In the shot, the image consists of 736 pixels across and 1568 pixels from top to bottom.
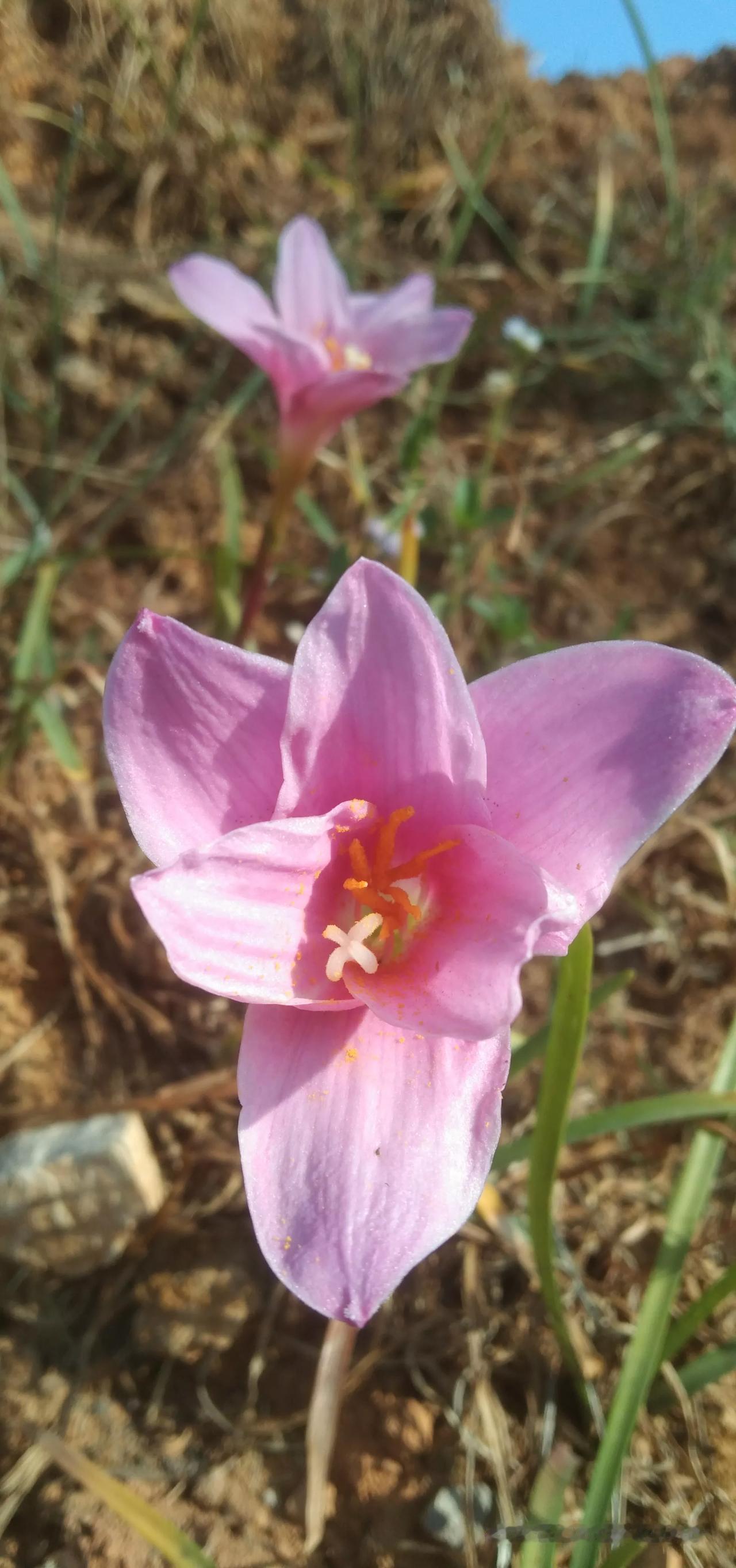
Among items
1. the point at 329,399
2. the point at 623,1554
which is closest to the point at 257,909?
the point at 623,1554

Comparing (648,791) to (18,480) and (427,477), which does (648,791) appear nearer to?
(427,477)

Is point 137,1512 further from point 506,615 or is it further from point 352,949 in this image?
point 506,615

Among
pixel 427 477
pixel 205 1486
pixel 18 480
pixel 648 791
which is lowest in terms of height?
pixel 205 1486

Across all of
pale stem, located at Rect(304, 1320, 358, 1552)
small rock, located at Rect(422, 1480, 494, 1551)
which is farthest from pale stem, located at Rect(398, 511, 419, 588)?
small rock, located at Rect(422, 1480, 494, 1551)

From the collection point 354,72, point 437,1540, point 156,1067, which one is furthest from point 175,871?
point 354,72

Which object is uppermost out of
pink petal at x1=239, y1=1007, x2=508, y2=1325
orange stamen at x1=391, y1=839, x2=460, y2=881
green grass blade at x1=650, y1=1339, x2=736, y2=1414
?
orange stamen at x1=391, y1=839, x2=460, y2=881

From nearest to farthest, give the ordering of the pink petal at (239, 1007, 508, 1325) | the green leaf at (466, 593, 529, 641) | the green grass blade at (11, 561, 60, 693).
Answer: the pink petal at (239, 1007, 508, 1325) < the green grass blade at (11, 561, 60, 693) < the green leaf at (466, 593, 529, 641)

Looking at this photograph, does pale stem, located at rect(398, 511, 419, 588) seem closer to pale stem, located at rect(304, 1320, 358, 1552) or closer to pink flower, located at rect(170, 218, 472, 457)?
pink flower, located at rect(170, 218, 472, 457)
